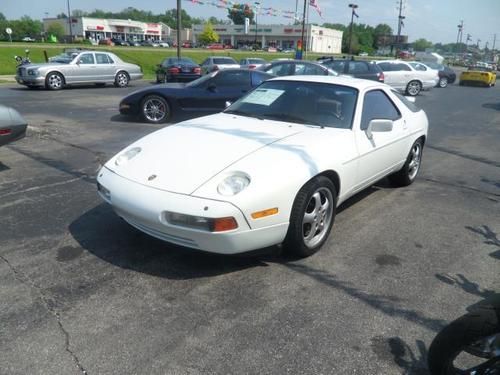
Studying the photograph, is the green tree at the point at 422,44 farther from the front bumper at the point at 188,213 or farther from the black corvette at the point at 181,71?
the front bumper at the point at 188,213

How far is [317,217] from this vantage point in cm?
352

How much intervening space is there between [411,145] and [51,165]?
4.88m

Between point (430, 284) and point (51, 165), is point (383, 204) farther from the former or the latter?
point (51, 165)

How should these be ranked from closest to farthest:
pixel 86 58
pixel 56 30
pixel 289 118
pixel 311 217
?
pixel 311 217 → pixel 289 118 → pixel 86 58 → pixel 56 30

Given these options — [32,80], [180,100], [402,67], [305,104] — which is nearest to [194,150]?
[305,104]

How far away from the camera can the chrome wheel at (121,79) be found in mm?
18531

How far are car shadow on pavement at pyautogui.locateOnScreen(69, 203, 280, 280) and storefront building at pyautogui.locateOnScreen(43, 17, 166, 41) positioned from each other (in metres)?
102

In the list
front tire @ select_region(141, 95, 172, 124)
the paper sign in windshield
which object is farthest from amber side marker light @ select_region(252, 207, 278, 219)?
front tire @ select_region(141, 95, 172, 124)

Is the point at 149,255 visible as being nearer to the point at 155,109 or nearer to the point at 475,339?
the point at 475,339

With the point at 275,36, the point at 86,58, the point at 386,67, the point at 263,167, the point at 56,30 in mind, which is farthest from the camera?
the point at 275,36

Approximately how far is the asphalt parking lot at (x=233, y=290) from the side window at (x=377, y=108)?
979 mm

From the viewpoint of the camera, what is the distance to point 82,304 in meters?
2.81

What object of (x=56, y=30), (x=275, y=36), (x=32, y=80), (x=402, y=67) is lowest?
(x=32, y=80)

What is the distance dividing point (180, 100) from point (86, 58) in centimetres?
979
